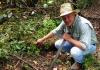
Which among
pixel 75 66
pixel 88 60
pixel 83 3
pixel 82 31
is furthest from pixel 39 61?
pixel 83 3

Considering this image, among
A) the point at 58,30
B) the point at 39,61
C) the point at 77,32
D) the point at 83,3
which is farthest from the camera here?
the point at 83,3

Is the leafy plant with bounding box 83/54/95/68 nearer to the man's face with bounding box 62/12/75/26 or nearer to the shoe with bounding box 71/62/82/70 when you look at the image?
the shoe with bounding box 71/62/82/70

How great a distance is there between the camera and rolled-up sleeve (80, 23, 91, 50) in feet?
12.7

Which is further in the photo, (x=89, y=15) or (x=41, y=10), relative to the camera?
(x=89, y=15)

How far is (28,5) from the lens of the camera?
634 centimetres

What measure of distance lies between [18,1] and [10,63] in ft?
5.96

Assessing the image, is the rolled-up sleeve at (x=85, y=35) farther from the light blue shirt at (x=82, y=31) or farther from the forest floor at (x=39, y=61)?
the forest floor at (x=39, y=61)

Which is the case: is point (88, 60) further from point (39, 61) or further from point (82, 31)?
point (39, 61)

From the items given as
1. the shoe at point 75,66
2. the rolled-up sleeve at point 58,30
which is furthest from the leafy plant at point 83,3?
the shoe at point 75,66

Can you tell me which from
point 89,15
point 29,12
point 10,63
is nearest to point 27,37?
point 10,63

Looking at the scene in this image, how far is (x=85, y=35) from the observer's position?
12.7 feet

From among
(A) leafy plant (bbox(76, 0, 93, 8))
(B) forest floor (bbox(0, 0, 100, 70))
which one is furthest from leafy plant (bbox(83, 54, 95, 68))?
(A) leafy plant (bbox(76, 0, 93, 8))

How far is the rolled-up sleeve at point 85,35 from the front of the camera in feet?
12.7

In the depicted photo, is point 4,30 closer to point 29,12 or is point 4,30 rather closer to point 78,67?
point 29,12
